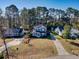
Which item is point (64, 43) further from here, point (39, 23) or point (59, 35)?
point (39, 23)

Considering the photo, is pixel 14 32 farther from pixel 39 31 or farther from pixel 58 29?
pixel 58 29

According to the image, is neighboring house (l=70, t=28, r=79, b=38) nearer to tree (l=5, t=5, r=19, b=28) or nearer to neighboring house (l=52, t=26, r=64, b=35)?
neighboring house (l=52, t=26, r=64, b=35)

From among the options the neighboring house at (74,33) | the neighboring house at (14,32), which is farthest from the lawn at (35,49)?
the neighboring house at (74,33)

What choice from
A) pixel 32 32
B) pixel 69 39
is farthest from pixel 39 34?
pixel 69 39

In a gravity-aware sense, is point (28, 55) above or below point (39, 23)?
below

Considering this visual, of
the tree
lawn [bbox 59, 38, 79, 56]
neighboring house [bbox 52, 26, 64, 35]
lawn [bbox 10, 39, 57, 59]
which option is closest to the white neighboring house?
neighboring house [bbox 52, 26, 64, 35]

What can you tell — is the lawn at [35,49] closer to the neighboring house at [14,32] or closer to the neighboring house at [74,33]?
the neighboring house at [14,32]

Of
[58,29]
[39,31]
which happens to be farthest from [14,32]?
[58,29]
